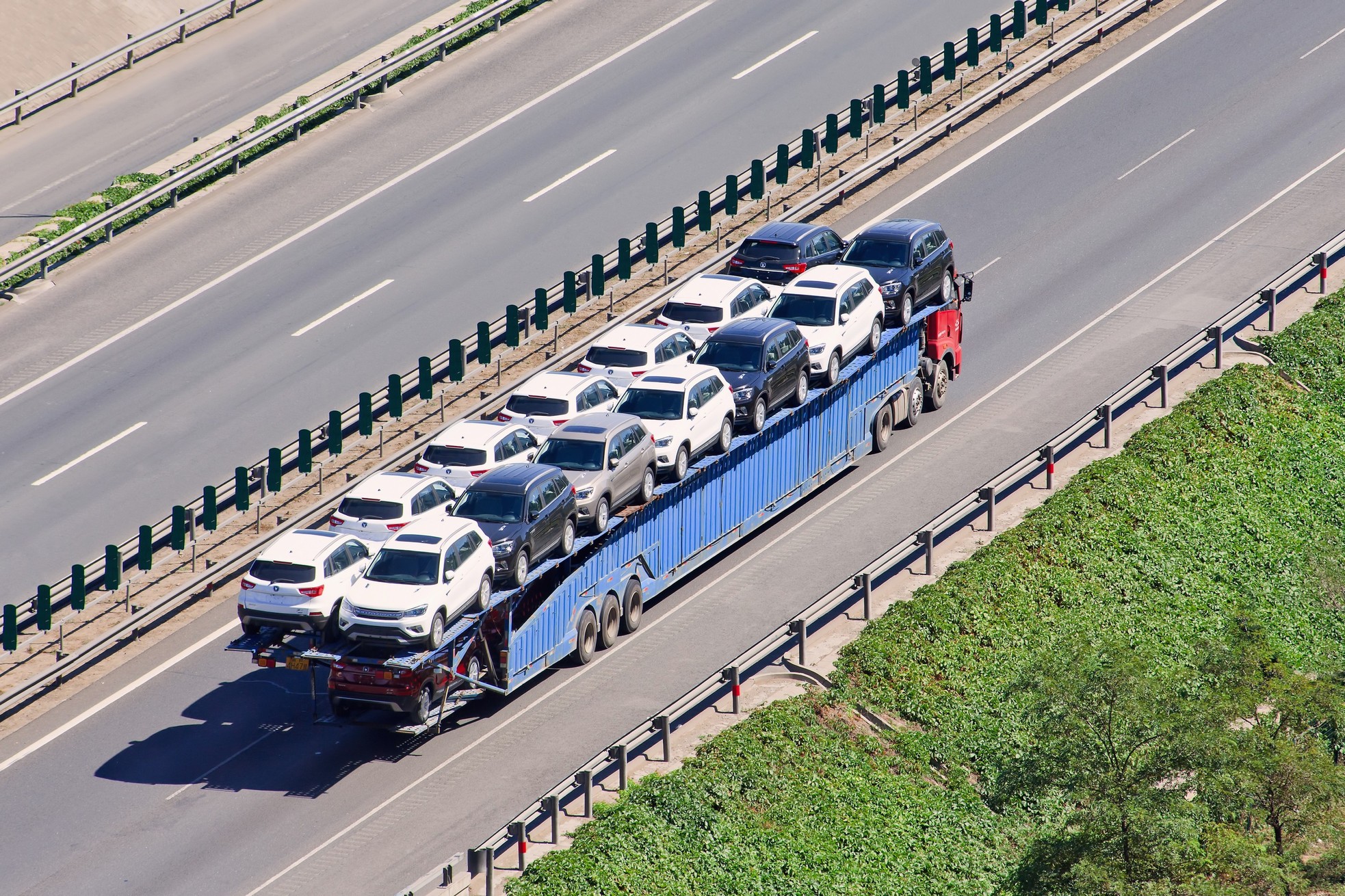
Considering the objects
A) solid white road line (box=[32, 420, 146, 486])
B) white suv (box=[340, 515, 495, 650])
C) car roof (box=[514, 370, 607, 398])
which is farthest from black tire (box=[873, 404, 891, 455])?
solid white road line (box=[32, 420, 146, 486])

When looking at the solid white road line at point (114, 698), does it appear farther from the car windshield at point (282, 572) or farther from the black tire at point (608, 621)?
the black tire at point (608, 621)

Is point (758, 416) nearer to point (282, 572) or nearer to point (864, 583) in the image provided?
point (864, 583)

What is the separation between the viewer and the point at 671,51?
5516cm

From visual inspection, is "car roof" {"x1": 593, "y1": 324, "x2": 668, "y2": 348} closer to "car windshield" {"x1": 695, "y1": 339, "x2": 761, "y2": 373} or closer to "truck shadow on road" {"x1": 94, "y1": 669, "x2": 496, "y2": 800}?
"car windshield" {"x1": 695, "y1": 339, "x2": 761, "y2": 373}

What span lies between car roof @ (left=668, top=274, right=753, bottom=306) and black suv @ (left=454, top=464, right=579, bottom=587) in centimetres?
822

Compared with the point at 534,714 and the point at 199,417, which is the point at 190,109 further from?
the point at 534,714

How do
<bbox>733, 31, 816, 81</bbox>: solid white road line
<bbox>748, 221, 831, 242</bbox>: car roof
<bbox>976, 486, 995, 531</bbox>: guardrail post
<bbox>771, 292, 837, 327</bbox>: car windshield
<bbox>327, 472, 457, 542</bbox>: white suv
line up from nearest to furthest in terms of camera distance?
<bbox>327, 472, 457, 542</bbox>: white suv → <bbox>976, 486, 995, 531</bbox>: guardrail post → <bbox>771, 292, 837, 327</bbox>: car windshield → <bbox>748, 221, 831, 242</bbox>: car roof → <bbox>733, 31, 816, 81</bbox>: solid white road line

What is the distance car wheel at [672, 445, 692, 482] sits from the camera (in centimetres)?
3431

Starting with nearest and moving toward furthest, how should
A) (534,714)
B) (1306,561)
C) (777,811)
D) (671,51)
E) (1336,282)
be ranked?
(777,811)
(534,714)
(1306,561)
(1336,282)
(671,51)

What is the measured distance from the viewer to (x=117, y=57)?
55219mm

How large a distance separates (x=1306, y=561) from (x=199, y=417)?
21730 mm

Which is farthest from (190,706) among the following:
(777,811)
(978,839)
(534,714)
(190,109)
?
(190,109)

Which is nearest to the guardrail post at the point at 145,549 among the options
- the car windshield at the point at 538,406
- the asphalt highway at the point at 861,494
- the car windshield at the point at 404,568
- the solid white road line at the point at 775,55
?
the asphalt highway at the point at 861,494

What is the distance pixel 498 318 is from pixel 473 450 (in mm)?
10698
